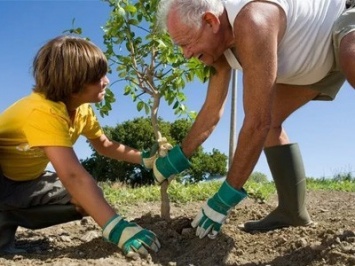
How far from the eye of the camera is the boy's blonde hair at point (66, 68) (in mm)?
3326

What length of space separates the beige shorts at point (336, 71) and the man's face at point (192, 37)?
0.73 metres

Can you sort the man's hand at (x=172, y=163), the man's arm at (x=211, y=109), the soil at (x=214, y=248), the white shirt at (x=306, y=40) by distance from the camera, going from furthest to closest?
1. the man's arm at (x=211, y=109)
2. the man's hand at (x=172, y=163)
3. the white shirt at (x=306, y=40)
4. the soil at (x=214, y=248)

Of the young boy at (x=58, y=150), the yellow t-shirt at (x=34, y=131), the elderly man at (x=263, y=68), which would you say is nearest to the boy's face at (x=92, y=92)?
the young boy at (x=58, y=150)

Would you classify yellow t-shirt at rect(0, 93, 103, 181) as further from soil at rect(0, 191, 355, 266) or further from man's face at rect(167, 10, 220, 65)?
man's face at rect(167, 10, 220, 65)

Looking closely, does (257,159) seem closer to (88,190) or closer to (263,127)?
(263,127)

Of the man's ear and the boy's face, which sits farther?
the boy's face

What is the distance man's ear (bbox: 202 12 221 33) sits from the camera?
9.80 feet

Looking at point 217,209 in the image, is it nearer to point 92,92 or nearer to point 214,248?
point 214,248

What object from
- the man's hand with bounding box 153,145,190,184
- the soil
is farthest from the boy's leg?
the man's hand with bounding box 153,145,190,184

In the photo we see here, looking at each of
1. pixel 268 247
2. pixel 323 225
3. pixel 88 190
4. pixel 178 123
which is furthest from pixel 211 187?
pixel 178 123

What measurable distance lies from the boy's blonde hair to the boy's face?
0.02m

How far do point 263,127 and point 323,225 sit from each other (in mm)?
1500

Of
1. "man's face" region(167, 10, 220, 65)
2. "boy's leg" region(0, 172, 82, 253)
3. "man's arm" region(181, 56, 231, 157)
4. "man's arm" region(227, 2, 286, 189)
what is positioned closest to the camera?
"man's arm" region(227, 2, 286, 189)

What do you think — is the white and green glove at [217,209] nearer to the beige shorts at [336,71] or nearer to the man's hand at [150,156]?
the man's hand at [150,156]
